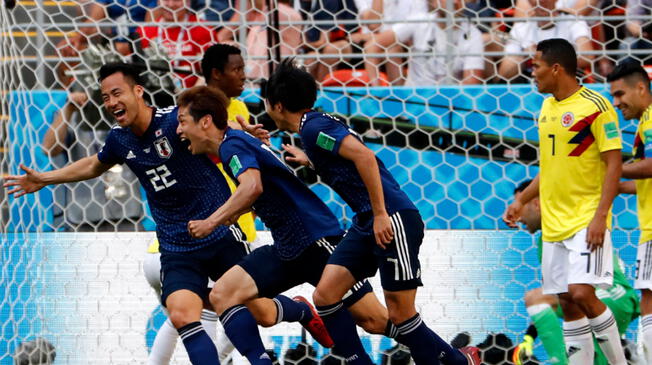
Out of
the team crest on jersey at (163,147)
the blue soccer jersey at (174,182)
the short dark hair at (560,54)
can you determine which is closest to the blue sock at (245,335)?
the blue soccer jersey at (174,182)

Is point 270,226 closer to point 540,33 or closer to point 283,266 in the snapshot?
point 283,266

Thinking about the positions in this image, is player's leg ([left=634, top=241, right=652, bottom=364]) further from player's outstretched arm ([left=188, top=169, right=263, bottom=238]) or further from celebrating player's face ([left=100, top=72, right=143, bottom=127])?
celebrating player's face ([left=100, top=72, right=143, bottom=127])

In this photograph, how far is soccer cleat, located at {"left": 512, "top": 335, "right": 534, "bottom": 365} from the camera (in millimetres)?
6941

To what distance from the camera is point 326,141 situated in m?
5.25

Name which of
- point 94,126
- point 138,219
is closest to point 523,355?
point 138,219

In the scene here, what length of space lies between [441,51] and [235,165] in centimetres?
299

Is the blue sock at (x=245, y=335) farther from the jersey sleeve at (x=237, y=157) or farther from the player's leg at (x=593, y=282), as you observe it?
the player's leg at (x=593, y=282)

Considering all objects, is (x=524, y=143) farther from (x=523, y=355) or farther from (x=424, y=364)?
(x=424, y=364)

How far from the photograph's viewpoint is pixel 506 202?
7301 millimetres

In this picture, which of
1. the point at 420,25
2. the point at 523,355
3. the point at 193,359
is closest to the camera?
the point at 193,359

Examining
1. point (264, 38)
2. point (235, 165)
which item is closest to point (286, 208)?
point (235, 165)

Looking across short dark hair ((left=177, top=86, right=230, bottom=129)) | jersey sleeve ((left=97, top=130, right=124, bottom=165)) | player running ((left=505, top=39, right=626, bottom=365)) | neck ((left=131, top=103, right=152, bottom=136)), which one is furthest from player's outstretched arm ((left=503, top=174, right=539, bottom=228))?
jersey sleeve ((left=97, top=130, right=124, bottom=165))

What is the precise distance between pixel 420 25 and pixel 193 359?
11.7 ft

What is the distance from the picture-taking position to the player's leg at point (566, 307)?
610 cm
